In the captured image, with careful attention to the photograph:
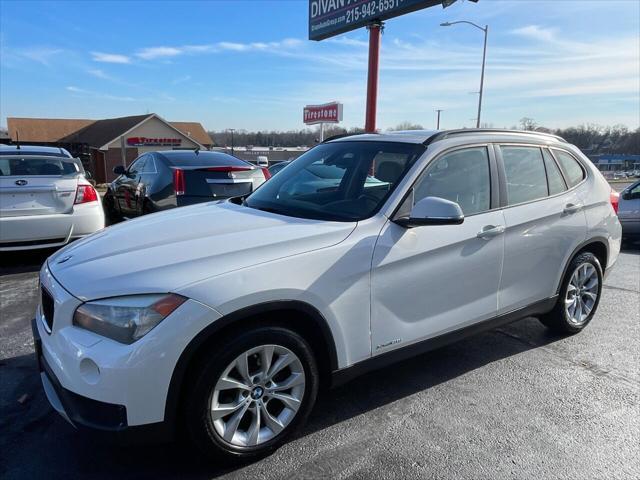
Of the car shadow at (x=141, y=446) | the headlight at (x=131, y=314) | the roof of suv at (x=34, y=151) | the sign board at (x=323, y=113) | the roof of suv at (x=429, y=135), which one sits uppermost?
the sign board at (x=323, y=113)

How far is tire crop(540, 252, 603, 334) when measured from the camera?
424 cm

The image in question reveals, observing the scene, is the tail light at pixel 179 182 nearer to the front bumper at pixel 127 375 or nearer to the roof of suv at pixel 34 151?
the roof of suv at pixel 34 151

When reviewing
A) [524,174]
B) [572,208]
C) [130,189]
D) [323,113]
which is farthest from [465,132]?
[323,113]

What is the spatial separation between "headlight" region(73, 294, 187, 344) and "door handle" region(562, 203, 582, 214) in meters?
3.22

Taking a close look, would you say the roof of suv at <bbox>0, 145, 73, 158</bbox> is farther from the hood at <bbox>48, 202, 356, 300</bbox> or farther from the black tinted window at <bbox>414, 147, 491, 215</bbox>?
the black tinted window at <bbox>414, 147, 491, 215</bbox>

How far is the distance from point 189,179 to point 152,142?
150 feet

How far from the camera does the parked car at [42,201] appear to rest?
239 inches

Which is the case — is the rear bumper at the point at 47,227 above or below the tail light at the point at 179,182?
below

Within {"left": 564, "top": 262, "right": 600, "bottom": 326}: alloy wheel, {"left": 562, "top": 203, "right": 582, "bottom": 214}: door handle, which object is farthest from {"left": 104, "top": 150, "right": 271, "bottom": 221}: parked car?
{"left": 564, "top": 262, "right": 600, "bottom": 326}: alloy wheel

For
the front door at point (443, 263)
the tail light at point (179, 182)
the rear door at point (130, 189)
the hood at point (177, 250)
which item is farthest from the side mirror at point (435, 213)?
the rear door at point (130, 189)

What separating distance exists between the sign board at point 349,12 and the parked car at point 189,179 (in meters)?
7.84

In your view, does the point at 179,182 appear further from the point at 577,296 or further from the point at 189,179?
the point at 577,296

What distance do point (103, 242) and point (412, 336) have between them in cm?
199

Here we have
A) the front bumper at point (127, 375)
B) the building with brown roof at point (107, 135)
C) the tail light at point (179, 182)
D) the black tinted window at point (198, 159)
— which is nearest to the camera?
the front bumper at point (127, 375)
